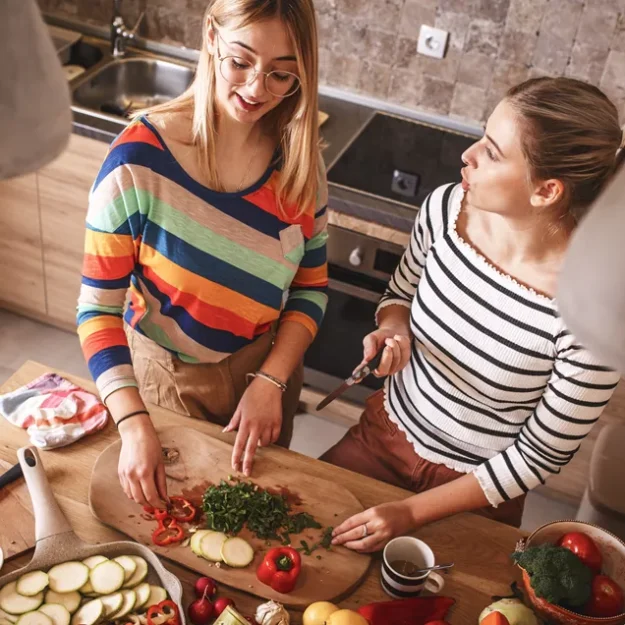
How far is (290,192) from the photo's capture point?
1.53 metres

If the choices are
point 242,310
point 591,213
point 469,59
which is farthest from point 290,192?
point 469,59

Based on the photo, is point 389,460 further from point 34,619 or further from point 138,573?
point 34,619

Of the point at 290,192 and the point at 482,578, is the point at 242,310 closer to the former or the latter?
the point at 290,192

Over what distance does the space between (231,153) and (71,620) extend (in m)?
0.85

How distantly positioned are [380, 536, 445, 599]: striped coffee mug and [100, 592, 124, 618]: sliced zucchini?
0.43 m

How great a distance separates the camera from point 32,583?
1.24 m

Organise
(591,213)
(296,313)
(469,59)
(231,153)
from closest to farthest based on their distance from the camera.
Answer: (591,213) < (231,153) < (296,313) < (469,59)

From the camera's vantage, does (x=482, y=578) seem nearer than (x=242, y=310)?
Yes

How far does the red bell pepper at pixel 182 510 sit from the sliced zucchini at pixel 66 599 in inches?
8.5

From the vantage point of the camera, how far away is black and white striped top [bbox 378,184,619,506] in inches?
56.1

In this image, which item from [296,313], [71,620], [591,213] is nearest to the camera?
[591,213]

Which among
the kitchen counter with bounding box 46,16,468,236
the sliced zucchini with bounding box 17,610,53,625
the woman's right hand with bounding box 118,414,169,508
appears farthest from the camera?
the kitchen counter with bounding box 46,16,468,236

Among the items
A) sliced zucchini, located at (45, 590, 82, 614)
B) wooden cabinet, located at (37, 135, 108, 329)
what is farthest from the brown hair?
wooden cabinet, located at (37, 135, 108, 329)

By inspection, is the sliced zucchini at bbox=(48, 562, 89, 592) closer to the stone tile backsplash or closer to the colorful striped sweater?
the colorful striped sweater
